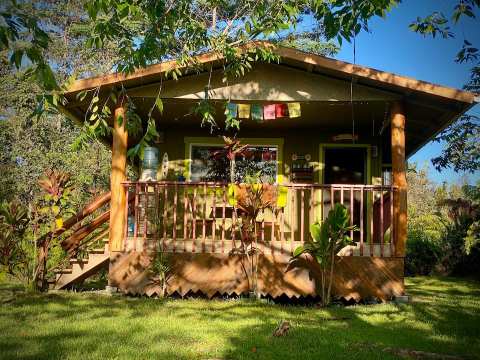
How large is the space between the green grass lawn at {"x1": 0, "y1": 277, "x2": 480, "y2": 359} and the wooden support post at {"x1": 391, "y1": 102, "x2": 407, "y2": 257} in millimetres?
952

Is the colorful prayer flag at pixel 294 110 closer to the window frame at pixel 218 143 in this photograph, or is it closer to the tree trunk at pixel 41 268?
the window frame at pixel 218 143

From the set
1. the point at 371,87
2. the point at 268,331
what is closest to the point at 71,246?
the point at 268,331

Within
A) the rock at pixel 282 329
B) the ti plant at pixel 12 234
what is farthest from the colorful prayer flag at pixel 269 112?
the ti plant at pixel 12 234

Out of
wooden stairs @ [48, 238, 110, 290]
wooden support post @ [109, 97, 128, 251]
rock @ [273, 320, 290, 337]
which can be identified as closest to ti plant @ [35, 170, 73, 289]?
wooden stairs @ [48, 238, 110, 290]

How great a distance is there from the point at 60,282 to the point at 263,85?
4.58 m

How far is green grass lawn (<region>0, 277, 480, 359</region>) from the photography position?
4477mm

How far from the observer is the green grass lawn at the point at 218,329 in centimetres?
448

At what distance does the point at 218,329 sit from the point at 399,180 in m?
3.80

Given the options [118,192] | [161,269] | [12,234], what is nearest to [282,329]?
[161,269]

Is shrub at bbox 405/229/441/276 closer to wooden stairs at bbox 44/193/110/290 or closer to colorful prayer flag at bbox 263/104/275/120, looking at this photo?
colorful prayer flag at bbox 263/104/275/120

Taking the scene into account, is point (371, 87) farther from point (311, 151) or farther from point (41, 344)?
point (41, 344)

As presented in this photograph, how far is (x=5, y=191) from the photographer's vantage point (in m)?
19.9

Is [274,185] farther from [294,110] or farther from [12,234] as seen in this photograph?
[12,234]

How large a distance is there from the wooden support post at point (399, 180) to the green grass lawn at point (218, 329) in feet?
3.12
